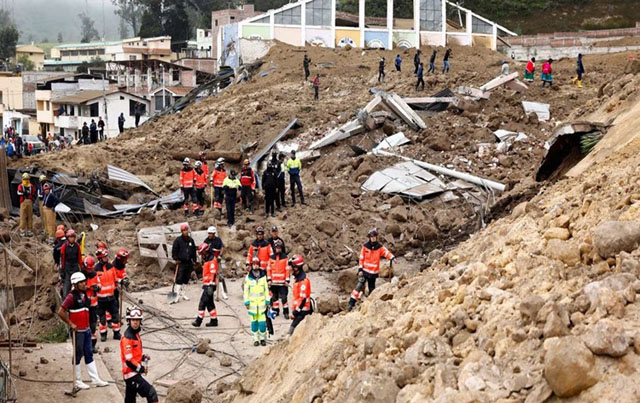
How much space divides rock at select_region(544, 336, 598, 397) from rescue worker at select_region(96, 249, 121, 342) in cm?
870

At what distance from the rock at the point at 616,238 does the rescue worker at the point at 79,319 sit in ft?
21.7

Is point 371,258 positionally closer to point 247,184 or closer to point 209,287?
point 209,287

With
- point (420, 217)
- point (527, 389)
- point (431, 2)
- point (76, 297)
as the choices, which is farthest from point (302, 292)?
point (431, 2)

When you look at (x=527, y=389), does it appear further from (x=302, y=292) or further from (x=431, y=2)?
(x=431, y=2)

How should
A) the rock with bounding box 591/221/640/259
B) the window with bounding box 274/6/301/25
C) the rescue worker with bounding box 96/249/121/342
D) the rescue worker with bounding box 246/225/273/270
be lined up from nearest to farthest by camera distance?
the rock with bounding box 591/221/640/259 → the rescue worker with bounding box 96/249/121/342 → the rescue worker with bounding box 246/225/273/270 → the window with bounding box 274/6/301/25

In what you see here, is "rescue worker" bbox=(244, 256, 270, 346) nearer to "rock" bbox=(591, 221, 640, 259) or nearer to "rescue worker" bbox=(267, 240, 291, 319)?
"rescue worker" bbox=(267, 240, 291, 319)

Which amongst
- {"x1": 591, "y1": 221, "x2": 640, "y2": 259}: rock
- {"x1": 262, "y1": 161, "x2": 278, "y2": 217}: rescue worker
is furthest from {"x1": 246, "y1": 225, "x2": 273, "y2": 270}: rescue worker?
{"x1": 591, "y1": 221, "x2": 640, "y2": 259}: rock

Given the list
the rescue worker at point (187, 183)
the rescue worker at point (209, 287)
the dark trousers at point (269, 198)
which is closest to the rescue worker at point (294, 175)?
the dark trousers at point (269, 198)

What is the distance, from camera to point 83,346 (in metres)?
10.7

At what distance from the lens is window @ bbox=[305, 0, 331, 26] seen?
42656 millimetres

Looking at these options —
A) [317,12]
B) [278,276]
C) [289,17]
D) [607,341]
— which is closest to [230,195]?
[278,276]

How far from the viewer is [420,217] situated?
779 inches

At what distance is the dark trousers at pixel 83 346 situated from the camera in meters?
10.7

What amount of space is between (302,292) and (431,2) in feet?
118
